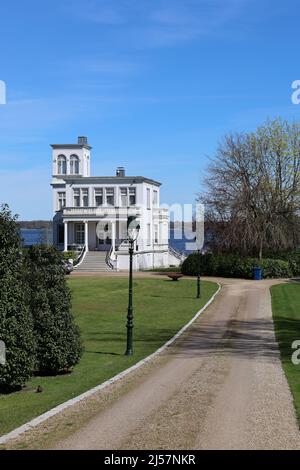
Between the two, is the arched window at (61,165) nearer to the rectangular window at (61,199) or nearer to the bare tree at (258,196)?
the rectangular window at (61,199)

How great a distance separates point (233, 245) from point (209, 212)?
3.65 meters

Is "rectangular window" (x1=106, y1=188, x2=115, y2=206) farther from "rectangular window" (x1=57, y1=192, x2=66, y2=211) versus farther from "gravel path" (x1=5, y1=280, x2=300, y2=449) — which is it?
"gravel path" (x1=5, y1=280, x2=300, y2=449)

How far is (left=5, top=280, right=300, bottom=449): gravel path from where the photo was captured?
27.6ft

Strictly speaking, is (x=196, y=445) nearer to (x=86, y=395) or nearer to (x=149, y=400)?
(x=149, y=400)

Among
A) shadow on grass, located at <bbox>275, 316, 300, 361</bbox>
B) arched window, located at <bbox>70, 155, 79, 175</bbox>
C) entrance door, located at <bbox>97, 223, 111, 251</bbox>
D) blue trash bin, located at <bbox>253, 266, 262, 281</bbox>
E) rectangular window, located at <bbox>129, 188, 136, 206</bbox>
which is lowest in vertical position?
shadow on grass, located at <bbox>275, 316, 300, 361</bbox>

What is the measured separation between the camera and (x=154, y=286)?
40.2 m

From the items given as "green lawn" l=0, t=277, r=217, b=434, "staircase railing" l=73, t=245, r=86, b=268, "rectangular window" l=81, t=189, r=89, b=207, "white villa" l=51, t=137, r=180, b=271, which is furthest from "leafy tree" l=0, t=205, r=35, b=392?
"rectangular window" l=81, t=189, r=89, b=207

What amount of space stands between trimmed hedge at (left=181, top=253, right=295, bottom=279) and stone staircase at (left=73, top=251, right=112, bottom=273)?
10119 millimetres

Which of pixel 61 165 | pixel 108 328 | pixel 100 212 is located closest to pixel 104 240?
pixel 100 212

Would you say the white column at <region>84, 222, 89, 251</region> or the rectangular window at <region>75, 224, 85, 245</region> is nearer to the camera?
the white column at <region>84, 222, 89, 251</region>

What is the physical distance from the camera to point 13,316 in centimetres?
1252

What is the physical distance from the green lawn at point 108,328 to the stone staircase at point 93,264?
11232 millimetres

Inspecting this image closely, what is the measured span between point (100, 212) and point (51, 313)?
1864 inches

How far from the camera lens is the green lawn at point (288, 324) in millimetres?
13633
